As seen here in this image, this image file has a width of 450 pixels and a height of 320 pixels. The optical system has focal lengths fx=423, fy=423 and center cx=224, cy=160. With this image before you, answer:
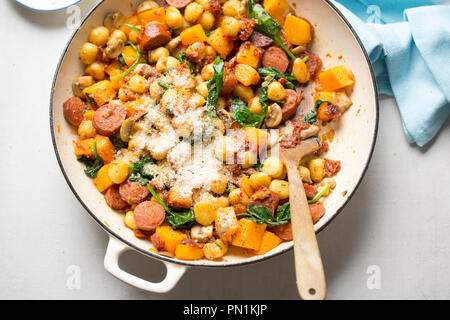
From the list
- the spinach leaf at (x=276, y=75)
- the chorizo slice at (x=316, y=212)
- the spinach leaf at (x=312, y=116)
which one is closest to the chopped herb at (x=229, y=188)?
the chorizo slice at (x=316, y=212)

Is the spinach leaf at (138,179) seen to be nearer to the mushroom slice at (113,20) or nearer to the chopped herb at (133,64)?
the chopped herb at (133,64)

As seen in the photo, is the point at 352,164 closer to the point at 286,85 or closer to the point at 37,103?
the point at 286,85

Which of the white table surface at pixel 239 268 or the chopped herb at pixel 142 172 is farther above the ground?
the chopped herb at pixel 142 172

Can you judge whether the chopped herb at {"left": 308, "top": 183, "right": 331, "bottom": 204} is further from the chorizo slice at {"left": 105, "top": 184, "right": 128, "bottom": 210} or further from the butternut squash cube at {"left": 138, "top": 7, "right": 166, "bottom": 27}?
the butternut squash cube at {"left": 138, "top": 7, "right": 166, "bottom": 27}

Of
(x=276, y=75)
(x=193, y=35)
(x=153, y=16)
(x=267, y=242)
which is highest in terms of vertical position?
(x=153, y=16)

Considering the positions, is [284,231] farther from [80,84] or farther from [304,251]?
[80,84]

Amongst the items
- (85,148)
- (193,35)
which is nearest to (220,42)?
(193,35)
